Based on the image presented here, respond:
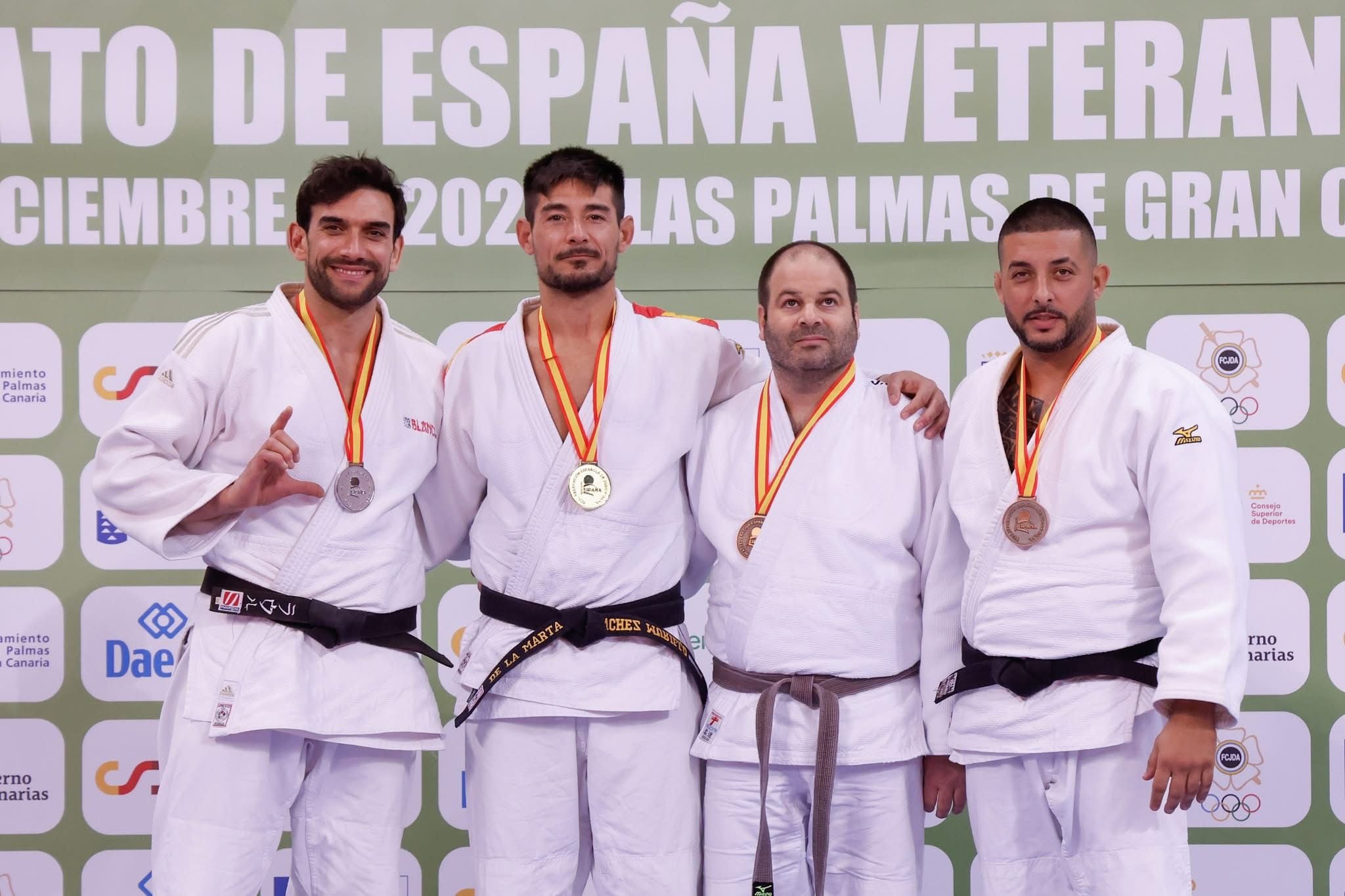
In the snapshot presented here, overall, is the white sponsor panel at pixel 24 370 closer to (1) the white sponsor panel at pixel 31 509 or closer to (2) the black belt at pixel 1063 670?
(1) the white sponsor panel at pixel 31 509

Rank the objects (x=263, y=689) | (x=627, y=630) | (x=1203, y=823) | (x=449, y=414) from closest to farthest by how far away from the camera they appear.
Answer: (x=263, y=689) → (x=627, y=630) → (x=449, y=414) → (x=1203, y=823)

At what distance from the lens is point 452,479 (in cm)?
285

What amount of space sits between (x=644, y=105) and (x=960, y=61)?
105cm

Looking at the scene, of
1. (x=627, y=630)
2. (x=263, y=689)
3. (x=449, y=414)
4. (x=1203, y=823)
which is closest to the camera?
(x=263, y=689)

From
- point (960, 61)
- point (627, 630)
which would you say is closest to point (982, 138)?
point (960, 61)

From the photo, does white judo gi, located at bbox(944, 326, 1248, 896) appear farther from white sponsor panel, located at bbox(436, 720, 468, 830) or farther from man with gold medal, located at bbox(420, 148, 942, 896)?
white sponsor panel, located at bbox(436, 720, 468, 830)

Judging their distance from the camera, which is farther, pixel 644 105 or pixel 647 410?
pixel 644 105

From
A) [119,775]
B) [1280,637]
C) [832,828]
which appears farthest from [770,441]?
[119,775]

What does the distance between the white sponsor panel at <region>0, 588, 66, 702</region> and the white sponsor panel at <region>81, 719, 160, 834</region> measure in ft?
0.86

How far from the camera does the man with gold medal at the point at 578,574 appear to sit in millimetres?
2627

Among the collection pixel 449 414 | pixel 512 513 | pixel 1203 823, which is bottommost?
pixel 1203 823

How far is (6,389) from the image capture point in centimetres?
372

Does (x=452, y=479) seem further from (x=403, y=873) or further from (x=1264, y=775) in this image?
(x=1264, y=775)

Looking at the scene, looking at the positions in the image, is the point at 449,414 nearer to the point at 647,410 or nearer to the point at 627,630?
the point at 647,410
